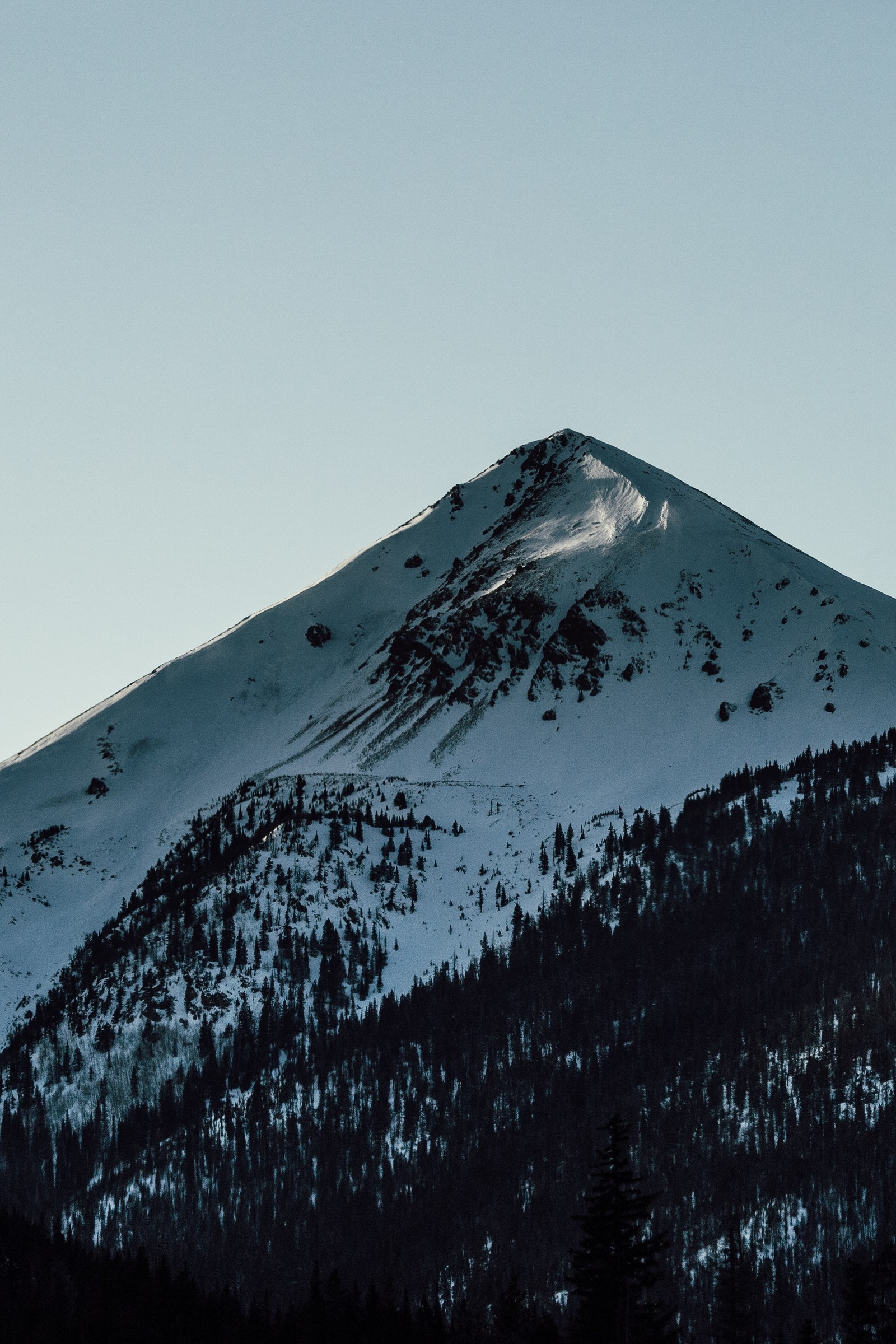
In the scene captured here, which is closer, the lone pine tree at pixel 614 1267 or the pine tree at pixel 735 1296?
the lone pine tree at pixel 614 1267

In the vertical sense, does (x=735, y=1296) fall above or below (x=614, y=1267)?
above

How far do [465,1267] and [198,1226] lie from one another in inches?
1432

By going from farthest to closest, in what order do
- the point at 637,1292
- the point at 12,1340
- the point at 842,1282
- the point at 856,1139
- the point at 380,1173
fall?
the point at 380,1173 < the point at 856,1139 < the point at 842,1282 < the point at 12,1340 < the point at 637,1292

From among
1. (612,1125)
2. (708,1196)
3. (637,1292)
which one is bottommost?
(637,1292)

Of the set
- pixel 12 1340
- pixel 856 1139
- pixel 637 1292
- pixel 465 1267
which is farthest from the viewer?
pixel 856 1139

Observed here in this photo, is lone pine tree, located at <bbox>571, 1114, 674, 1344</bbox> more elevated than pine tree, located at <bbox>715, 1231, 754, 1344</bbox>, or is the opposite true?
pine tree, located at <bbox>715, 1231, 754, 1344</bbox>

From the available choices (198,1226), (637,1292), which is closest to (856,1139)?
(198,1226)

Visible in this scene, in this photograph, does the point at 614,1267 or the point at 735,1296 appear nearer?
the point at 614,1267

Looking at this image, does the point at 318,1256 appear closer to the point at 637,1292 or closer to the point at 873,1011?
the point at 873,1011

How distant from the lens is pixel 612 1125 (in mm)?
75500

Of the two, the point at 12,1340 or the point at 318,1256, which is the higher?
the point at 318,1256

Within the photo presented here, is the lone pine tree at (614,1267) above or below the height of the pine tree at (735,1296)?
below

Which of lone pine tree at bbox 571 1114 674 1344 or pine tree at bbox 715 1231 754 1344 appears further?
pine tree at bbox 715 1231 754 1344

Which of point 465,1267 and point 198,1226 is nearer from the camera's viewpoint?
point 465,1267
